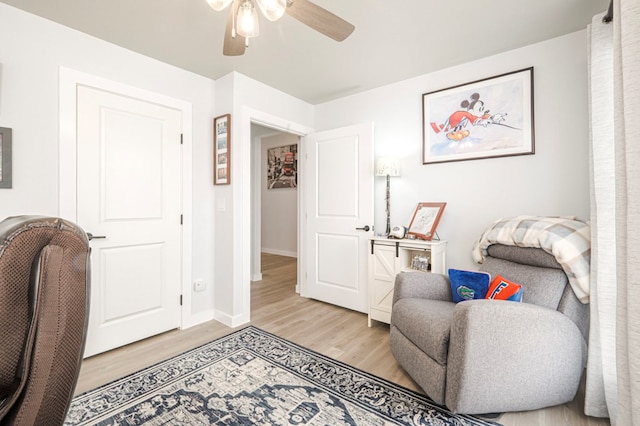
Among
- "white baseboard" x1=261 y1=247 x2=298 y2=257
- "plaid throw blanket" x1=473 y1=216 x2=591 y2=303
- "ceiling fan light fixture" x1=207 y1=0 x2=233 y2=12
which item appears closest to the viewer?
"ceiling fan light fixture" x1=207 y1=0 x2=233 y2=12

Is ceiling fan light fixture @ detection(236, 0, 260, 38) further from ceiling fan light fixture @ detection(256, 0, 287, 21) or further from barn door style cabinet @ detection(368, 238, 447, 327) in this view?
barn door style cabinet @ detection(368, 238, 447, 327)

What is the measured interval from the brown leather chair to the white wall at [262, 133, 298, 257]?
5.38m

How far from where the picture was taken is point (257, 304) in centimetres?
347

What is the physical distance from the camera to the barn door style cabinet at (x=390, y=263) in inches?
104

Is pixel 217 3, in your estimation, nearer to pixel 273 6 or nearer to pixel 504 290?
pixel 273 6

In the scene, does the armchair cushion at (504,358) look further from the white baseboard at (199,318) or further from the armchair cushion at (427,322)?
the white baseboard at (199,318)

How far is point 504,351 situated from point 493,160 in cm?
166

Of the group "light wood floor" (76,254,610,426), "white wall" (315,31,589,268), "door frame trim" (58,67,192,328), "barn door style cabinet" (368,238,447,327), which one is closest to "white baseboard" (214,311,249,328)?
"light wood floor" (76,254,610,426)

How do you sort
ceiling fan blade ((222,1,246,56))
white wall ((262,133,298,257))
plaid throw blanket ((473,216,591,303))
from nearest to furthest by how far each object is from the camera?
ceiling fan blade ((222,1,246,56)) → plaid throw blanket ((473,216,591,303)) → white wall ((262,133,298,257))

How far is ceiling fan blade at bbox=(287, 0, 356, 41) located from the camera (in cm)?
134

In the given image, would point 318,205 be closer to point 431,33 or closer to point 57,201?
point 431,33

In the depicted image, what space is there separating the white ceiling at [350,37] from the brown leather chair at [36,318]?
183cm

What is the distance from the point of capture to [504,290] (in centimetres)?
183

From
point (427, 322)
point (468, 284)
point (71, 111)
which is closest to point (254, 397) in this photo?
point (427, 322)
